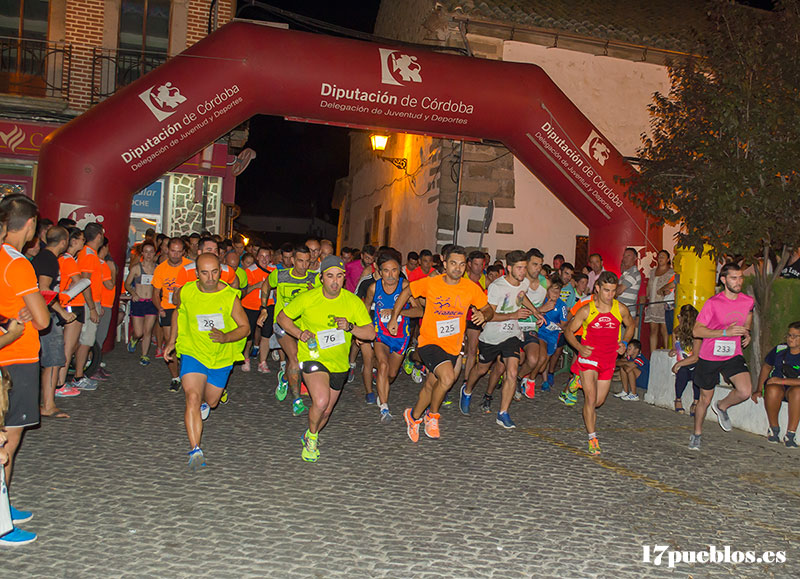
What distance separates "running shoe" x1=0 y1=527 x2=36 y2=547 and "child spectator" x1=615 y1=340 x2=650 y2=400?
8.63 metres

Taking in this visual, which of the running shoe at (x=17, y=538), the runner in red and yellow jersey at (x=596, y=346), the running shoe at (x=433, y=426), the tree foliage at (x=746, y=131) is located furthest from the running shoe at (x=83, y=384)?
the tree foliage at (x=746, y=131)

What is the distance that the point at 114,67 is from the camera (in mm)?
16641

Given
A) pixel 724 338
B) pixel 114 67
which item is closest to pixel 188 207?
pixel 114 67

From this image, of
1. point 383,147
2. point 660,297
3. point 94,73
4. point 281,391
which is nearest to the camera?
point 281,391

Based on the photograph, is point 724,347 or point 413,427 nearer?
point 413,427

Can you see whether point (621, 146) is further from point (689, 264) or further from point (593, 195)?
point (689, 264)

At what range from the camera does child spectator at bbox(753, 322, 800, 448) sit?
8219 mm

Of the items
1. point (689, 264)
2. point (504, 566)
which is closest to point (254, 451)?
point (504, 566)

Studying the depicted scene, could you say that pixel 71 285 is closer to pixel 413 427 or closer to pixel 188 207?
pixel 413 427

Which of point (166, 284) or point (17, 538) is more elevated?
point (166, 284)

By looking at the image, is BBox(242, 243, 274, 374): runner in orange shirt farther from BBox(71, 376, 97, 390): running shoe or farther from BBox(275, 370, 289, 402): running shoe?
BBox(71, 376, 97, 390): running shoe

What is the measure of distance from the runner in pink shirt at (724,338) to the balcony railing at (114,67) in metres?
13.0

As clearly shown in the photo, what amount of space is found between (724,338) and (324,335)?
13.4ft

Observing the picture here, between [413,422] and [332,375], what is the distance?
1326mm
